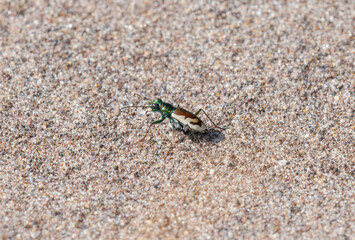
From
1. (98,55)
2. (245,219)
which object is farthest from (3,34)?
(245,219)

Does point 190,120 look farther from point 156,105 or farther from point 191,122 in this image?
point 156,105

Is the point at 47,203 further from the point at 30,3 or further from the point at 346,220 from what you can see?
the point at 30,3

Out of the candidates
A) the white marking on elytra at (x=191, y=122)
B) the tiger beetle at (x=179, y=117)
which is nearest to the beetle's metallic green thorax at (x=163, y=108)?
the tiger beetle at (x=179, y=117)

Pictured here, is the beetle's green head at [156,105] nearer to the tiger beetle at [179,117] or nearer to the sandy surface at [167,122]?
the tiger beetle at [179,117]

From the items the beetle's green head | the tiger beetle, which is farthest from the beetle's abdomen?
the beetle's green head

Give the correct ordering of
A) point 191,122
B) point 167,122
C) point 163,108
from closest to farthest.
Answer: point 191,122 < point 163,108 < point 167,122

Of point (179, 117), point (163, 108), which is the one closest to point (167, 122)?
point (163, 108)

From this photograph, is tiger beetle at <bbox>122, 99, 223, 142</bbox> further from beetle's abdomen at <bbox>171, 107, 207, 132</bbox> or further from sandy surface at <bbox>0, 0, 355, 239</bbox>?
sandy surface at <bbox>0, 0, 355, 239</bbox>
